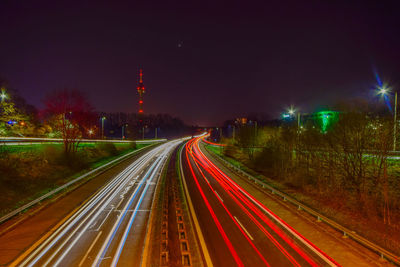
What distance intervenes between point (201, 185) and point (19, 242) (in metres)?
15.4

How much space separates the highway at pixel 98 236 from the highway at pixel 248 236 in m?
3.57

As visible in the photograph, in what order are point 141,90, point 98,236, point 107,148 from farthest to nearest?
point 141,90 < point 107,148 < point 98,236

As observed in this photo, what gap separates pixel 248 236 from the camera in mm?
11219

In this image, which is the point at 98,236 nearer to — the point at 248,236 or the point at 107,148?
the point at 248,236

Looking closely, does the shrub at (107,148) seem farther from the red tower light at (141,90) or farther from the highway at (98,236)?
the red tower light at (141,90)

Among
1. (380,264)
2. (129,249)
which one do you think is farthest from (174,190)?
(380,264)

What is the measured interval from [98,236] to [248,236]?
7.45 m

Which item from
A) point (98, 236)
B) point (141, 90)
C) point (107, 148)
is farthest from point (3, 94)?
point (141, 90)

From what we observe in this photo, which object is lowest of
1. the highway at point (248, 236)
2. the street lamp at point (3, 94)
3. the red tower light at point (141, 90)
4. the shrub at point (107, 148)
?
the highway at point (248, 236)

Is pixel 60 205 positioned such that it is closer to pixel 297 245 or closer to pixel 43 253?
pixel 43 253

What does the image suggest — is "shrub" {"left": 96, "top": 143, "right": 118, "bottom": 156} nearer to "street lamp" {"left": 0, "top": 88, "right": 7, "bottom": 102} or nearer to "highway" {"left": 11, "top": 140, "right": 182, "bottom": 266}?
"street lamp" {"left": 0, "top": 88, "right": 7, "bottom": 102}

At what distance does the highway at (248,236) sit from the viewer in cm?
908

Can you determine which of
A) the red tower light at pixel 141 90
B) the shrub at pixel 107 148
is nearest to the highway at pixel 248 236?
the shrub at pixel 107 148

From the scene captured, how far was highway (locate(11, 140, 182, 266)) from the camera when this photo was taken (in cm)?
904
